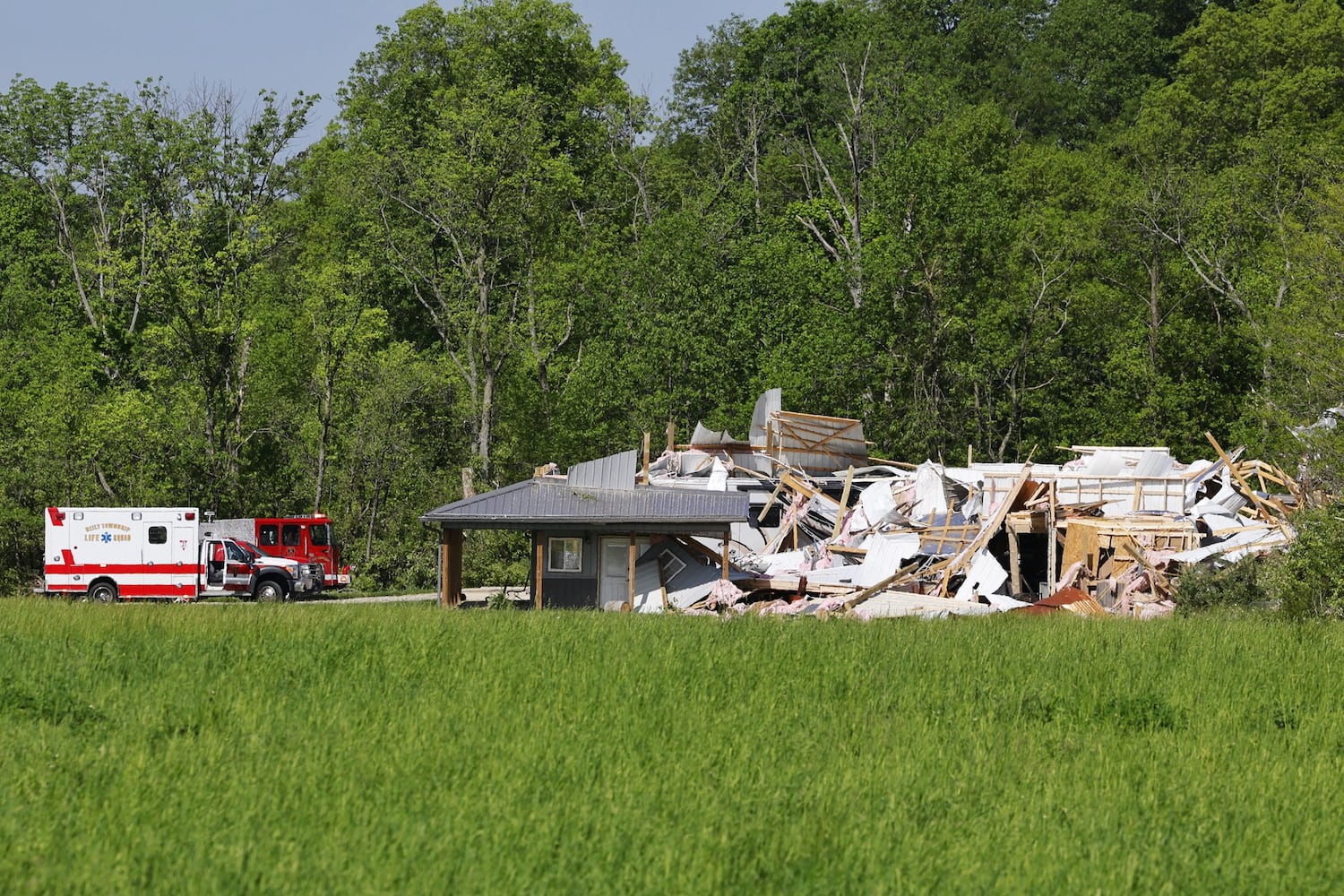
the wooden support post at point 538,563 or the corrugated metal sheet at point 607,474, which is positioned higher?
the corrugated metal sheet at point 607,474

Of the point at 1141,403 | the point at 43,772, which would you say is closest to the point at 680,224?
the point at 1141,403

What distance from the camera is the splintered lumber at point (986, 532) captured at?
3259 cm

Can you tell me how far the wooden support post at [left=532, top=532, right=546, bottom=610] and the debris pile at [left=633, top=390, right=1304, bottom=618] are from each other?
2.31 metres

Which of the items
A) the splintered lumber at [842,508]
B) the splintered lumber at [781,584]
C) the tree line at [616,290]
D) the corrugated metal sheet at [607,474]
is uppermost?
the tree line at [616,290]

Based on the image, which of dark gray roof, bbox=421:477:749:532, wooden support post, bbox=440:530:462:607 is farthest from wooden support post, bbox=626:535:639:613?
wooden support post, bbox=440:530:462:607

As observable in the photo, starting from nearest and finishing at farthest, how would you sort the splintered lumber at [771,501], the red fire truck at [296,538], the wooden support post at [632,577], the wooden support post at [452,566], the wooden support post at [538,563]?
the wooden support post at [632,577]
the wooden support post at [538,563]
the wooden support post at [452,566]
the splintered lumber at [771,501]
the red fire truck at [296,538]

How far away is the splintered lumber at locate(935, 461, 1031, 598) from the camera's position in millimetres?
32594

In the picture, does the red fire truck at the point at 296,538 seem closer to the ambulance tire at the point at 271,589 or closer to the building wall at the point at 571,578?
the ambulance tire at the point at 271,589

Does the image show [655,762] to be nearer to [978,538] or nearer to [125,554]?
[978,538]

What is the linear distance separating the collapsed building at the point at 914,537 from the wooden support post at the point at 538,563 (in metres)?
0.07

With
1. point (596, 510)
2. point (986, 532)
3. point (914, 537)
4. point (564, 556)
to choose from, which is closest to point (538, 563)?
point (564, 556)

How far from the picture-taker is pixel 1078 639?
20062mm

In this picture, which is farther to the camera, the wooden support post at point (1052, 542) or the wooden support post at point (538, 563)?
the wooden support post at point (1052, 542)

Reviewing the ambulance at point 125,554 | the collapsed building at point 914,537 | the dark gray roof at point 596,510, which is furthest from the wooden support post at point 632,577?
the ambulance at point 125,554
